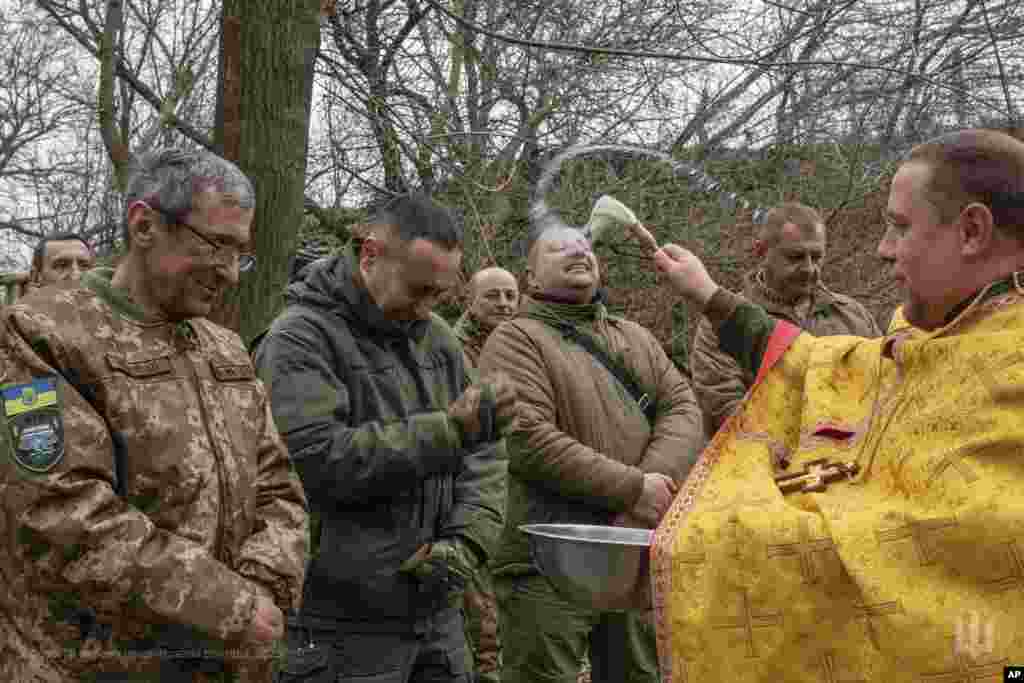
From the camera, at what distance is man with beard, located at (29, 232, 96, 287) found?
593 centimetres

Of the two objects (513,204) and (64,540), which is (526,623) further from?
(513,204)

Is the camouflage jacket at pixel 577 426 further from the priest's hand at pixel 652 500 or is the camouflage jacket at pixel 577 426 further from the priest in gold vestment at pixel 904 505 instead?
the priest in gold vestment at pixel 904 505

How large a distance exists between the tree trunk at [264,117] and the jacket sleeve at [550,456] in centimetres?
115

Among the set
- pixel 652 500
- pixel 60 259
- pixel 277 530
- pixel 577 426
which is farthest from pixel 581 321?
pixel 60 259

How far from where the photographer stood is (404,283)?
12.1 feet

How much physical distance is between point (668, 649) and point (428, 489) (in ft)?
4.22

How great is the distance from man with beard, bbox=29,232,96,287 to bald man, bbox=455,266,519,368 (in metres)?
1.96

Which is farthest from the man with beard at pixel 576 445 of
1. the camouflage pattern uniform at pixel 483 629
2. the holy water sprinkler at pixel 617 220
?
the holy water sprinkler at pixel 617 220

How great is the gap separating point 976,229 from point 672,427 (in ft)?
7.76

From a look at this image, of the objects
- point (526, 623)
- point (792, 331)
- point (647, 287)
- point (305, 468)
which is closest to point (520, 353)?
point (526, 623)

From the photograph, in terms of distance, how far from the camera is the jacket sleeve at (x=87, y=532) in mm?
2502

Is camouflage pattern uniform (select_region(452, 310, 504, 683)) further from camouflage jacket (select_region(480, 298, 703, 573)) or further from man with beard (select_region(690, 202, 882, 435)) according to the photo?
man with beard (select_region(690, 202, 882, 435))

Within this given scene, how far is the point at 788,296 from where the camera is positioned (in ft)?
16.8

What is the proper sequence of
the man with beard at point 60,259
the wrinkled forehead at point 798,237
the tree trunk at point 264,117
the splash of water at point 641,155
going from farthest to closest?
the splash of water at point 641,155, the man with beard at point 60,259, the wrinkled forehead at point 798,237, the tree trunk at point 264,117
